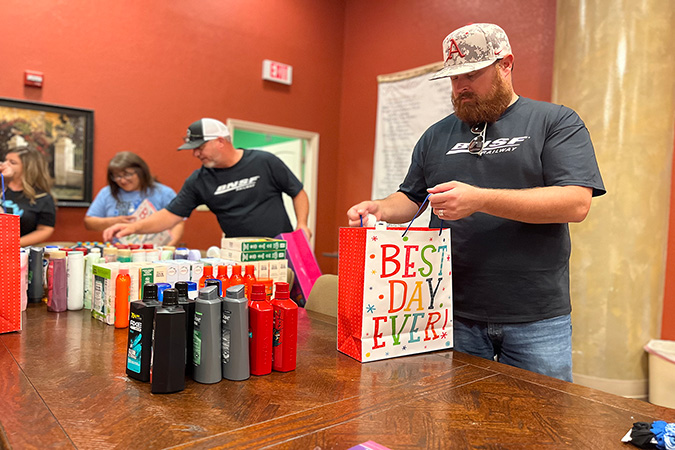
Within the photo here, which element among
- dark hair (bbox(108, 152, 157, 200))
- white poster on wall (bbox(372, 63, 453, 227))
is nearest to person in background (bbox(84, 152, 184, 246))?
dark hair (bbox(108, 152, 157, 200))

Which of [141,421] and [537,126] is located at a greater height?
[537,126]

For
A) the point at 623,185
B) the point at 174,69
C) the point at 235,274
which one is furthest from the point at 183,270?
the point at 174,69

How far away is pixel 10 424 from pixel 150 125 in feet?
13.5

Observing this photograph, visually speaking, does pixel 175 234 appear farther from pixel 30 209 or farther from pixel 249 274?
pixel 249 274

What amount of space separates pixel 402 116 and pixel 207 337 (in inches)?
167

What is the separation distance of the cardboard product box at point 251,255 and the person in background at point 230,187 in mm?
920

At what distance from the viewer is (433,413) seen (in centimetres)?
113

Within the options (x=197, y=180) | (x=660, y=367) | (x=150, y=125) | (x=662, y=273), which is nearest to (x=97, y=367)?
(x=197, y=180)

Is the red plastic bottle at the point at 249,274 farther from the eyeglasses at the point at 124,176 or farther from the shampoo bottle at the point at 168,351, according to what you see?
the eyeglasses at the point at 124,176

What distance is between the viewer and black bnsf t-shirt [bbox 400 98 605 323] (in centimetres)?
159

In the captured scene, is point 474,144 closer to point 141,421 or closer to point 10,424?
point 141,421

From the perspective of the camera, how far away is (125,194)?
392 cm

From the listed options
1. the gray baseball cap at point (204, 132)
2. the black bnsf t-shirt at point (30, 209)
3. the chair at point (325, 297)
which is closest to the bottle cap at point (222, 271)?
the chair at point (325, 297)

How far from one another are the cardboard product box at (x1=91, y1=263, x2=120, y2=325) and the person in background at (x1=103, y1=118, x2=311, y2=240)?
4.23 ft
